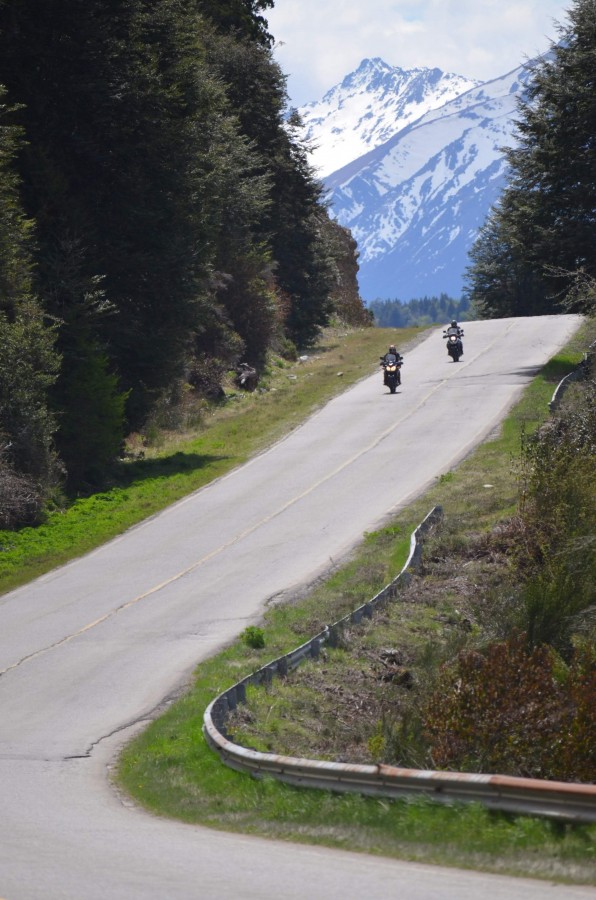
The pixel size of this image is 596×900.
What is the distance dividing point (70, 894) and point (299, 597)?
13559 millimetres

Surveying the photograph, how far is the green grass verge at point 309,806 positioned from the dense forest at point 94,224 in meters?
11.0

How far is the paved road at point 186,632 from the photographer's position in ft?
28.3

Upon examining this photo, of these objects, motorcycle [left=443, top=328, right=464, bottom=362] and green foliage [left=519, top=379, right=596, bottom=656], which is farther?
motorcycle [left=443, top=328, right=464, bottom=362]

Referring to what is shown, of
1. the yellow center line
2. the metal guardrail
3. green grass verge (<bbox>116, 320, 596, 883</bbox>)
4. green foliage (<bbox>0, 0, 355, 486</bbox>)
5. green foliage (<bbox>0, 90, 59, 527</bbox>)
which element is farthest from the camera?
the metal guardrail

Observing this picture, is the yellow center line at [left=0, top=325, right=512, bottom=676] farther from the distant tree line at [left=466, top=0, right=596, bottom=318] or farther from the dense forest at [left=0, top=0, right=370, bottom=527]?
the distant tree line at [left=466, top=0, right=596, bottom=318]

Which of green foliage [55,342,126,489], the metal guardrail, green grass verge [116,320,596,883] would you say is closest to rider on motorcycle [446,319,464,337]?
the metal guardrail

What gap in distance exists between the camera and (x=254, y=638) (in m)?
18.7

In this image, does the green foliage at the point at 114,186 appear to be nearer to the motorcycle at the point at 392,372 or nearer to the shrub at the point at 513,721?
the motorcycle at the point at 392,372

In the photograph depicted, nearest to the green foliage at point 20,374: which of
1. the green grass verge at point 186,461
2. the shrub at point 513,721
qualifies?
the green grass verge at point 186,461

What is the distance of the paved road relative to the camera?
8.64 metres

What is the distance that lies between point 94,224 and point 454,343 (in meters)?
22.7

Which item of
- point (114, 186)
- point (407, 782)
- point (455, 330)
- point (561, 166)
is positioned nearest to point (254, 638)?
point (407, 782)

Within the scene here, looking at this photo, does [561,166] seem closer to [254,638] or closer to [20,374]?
[20,374]

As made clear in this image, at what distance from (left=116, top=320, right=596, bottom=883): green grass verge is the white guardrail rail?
0.32ft
